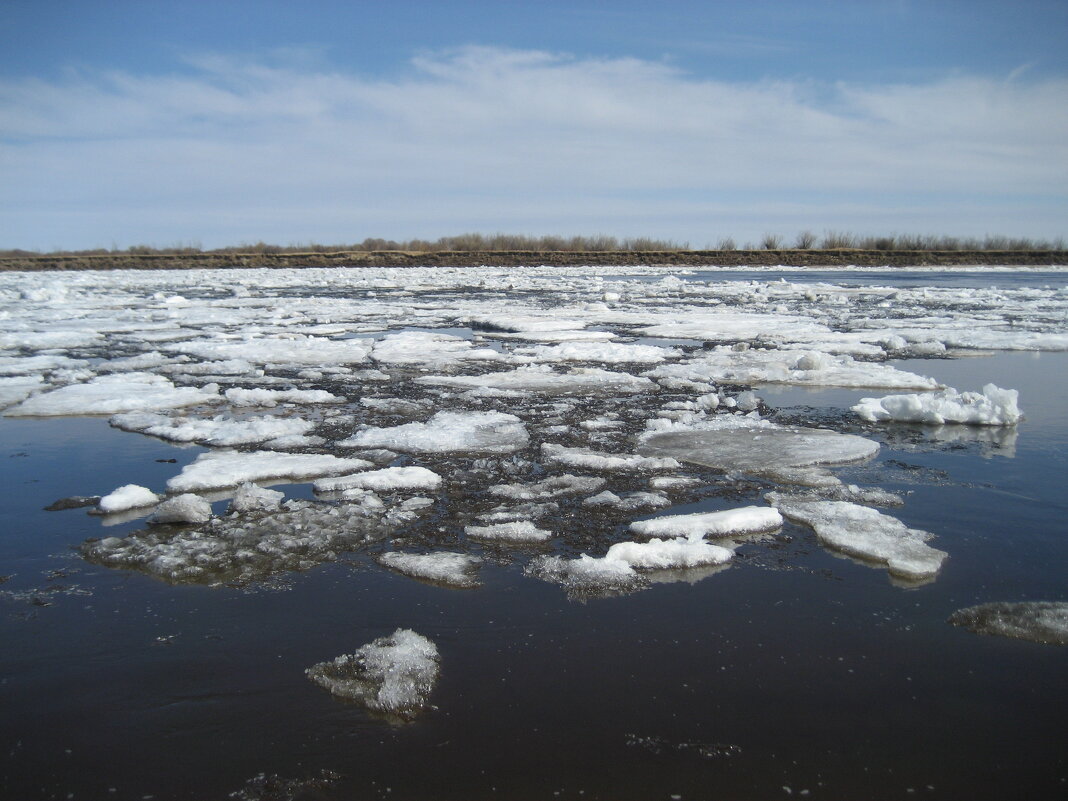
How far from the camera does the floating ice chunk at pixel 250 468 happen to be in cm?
324

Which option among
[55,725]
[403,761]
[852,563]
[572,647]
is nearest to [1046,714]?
[852,563]

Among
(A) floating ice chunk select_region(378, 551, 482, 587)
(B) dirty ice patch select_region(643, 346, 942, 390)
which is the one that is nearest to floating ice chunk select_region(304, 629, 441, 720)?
(A) floating ice chunk select_region(378, 551, 482, 587)

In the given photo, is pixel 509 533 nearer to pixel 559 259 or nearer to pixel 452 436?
pixel 452 436

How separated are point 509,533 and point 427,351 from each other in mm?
4685

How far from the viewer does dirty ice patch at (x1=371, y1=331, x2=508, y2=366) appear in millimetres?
6750

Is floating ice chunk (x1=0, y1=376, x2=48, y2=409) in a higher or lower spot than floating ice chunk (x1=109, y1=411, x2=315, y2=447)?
higher

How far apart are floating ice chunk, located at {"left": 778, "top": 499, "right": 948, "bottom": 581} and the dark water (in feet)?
0.25

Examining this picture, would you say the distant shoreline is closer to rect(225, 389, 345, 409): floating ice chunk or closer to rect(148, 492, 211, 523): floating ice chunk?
rect(225, 389, 345, 409): floating ice chunk

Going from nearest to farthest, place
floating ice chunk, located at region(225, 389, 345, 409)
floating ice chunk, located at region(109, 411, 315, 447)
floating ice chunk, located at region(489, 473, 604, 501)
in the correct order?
floating ice chunk, located at region(489, 473, 604, 501), floating ice chunk, located at region(109, 411, 315, 447), floating ice chunk, located at region(225, 389, 345, 409)

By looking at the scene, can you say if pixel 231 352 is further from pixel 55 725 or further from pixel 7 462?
pixel 55 725

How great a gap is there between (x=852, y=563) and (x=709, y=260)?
35610 millimetres

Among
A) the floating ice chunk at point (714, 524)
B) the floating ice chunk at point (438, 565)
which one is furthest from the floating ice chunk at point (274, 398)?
the floating ice chunk at point (714, 524)

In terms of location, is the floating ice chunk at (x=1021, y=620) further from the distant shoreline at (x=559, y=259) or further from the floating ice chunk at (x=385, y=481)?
the distant shoreline at (x=559, y=259)

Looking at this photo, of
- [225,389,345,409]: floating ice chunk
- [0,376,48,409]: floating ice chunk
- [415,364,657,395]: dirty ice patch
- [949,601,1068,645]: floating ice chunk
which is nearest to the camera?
[949,601,1068,645]: floating ice chunk
